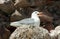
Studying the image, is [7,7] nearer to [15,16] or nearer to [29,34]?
[15,16]

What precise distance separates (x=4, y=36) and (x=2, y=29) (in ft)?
0.78

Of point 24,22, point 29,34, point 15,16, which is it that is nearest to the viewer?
point 29,34

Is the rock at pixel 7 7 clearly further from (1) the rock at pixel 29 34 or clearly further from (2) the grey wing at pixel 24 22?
(1) the rock at pixel 29 34

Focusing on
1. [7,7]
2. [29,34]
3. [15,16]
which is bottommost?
[15,16]

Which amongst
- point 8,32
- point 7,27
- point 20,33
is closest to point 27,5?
point 7,27

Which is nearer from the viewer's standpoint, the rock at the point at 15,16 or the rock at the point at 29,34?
the rock at the point at 29,34

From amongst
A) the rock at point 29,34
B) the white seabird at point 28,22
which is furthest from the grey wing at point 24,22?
the rock at point 29,34

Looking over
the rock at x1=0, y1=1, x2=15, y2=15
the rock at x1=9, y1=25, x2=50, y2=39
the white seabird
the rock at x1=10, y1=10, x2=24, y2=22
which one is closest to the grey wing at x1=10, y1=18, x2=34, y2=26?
the white seabird

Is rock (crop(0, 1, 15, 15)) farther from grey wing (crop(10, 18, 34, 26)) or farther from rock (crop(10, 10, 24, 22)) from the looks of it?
grey wing (crop(10, 18, 34, 26))

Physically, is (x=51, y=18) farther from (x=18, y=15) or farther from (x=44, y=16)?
(x=18, y=15)

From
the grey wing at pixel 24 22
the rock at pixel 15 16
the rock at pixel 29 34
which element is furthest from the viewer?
the rock at pixel 15 16

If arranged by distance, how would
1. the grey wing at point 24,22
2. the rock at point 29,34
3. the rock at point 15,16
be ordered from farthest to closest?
the rock at point 15,16 < the grey wing at point 24,22 < the rock at point 29,34

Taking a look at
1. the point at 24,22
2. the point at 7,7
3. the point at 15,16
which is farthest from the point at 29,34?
the point at 7,7

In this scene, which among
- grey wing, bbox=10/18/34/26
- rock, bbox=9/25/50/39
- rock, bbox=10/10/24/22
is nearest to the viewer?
rock, bbox=9/25/50/39
